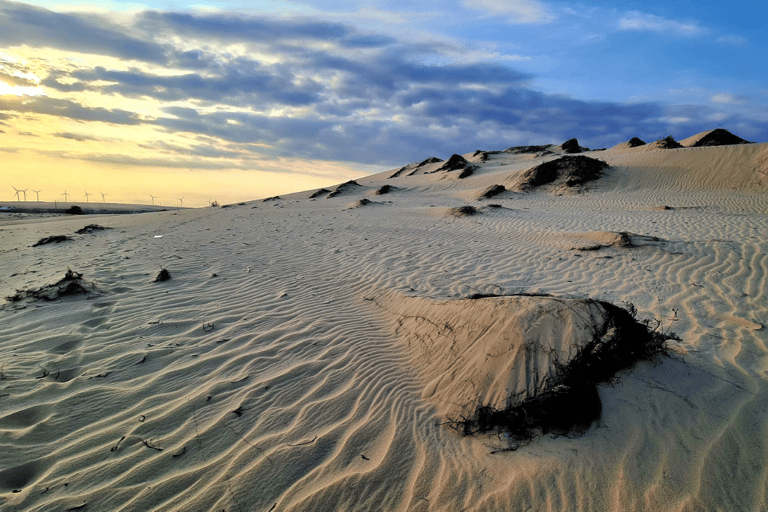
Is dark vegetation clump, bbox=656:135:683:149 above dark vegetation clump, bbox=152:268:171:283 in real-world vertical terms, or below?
above

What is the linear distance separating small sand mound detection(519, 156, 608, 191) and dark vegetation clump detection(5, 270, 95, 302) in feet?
67.9

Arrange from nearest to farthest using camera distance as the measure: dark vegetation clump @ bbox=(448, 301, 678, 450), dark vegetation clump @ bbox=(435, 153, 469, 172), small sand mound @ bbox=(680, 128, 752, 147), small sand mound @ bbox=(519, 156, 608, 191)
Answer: dark vegetation clump @ bbox=(448, 301, 678, 450), small sand mound @ bbox=(519, 156, 608, 191), small sand mound @ bbox=(680, 128, 752, 147), dark vegetation clump @ bbox=(435, 153, 469, 172)

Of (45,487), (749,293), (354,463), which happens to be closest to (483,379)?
(354,463)

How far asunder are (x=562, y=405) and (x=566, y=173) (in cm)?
2198

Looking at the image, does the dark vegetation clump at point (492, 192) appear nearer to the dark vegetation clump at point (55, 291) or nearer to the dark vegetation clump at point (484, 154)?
the dark vegetation clump at point (484, 154)

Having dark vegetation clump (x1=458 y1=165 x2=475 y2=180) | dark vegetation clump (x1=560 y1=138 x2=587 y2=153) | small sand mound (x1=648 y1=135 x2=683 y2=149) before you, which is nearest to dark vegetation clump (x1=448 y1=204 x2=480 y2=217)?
dark vegetation clump (x1=458 y1=165 x2=475 y2=180)

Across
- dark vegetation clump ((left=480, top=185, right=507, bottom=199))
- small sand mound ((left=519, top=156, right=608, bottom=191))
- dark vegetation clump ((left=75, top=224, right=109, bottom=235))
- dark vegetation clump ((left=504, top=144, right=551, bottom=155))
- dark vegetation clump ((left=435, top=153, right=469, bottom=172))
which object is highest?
dark vegetation clump ((left=504, top=144, right=551, bottom=155))

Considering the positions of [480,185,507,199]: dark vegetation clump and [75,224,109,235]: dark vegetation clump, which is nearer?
[75,224,109,235]: dark vegetation clump

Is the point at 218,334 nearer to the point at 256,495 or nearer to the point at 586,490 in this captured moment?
the point at 256,495

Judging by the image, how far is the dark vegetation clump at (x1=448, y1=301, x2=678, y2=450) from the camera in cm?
295

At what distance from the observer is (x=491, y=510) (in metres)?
2.40

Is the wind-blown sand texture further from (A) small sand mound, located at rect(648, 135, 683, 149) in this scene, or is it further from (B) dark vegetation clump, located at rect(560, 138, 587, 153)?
(B) dark vegetation clump, located at rect(560, 138, 587, 153)

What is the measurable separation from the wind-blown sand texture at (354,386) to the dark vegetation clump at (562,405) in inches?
3.9

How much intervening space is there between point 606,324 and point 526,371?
1.02 meters
